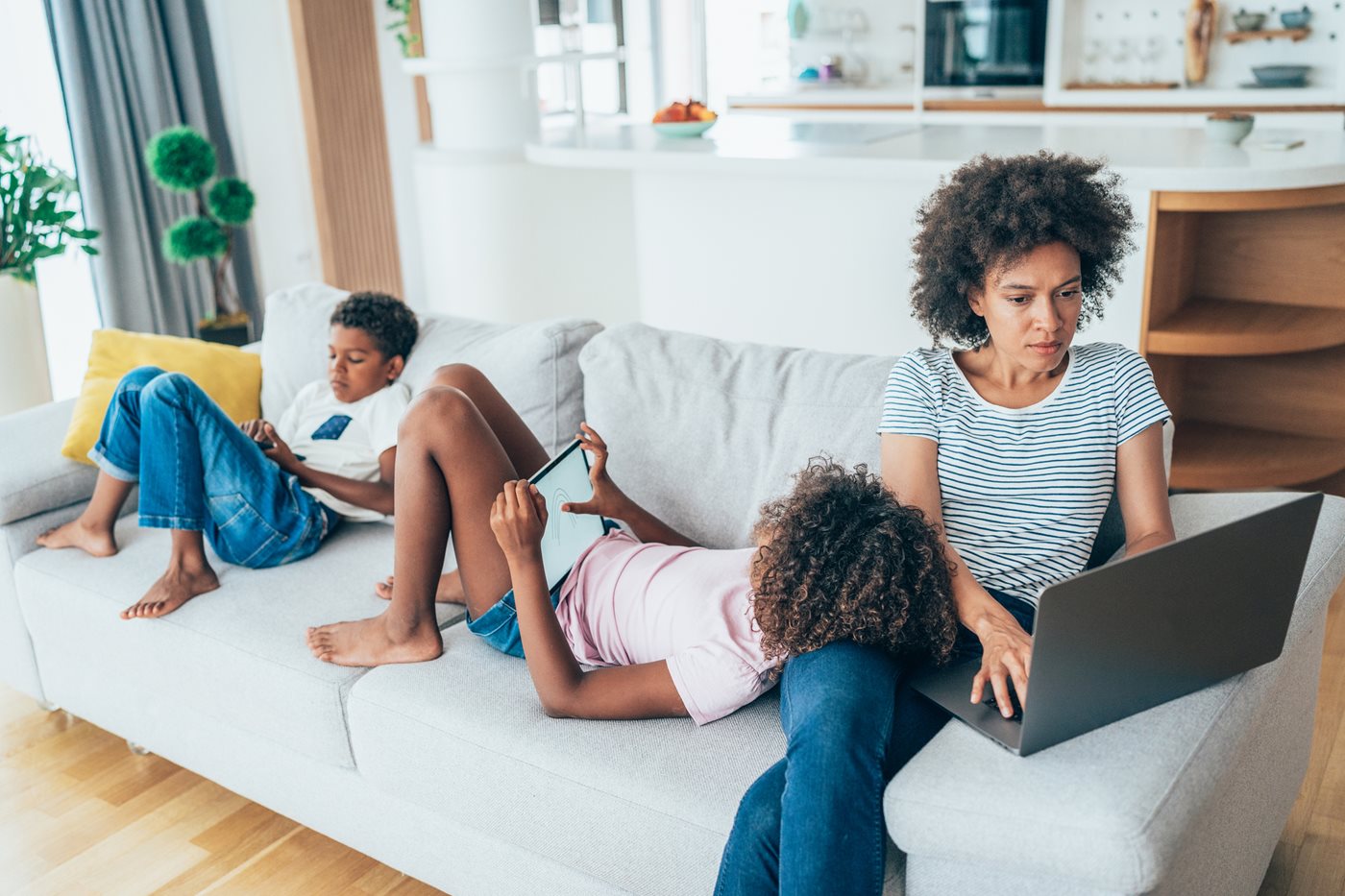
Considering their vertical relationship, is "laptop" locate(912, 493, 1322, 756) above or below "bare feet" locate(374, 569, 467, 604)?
above

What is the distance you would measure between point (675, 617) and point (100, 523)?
1.21 meters

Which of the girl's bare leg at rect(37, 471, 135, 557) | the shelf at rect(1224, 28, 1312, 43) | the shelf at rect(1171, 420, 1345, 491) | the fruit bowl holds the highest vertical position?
the shelf at rect(1224, 28, 1312, 43)

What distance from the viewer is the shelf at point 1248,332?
2678 millimetres

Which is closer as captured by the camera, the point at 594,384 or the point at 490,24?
the point at 594,384

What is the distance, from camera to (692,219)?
3512 mm

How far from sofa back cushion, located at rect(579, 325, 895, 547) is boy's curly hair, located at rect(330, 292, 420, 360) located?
45cm

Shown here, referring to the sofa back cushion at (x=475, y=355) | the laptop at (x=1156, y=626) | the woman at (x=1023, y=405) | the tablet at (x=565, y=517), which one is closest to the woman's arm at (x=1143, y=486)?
the woman at (x=1023, y=405)

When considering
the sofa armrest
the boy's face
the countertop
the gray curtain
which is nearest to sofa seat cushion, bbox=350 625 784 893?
the boy's face

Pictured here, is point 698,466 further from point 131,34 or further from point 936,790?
point 131,34

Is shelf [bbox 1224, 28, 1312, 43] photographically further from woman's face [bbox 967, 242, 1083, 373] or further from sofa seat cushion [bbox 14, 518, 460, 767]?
sofa seat cushion [bbox 14, 518, 460, 767]

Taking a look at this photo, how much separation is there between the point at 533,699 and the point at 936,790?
24.9 inches

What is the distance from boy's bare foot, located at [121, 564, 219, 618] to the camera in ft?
6.42

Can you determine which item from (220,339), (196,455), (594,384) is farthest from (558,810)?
(220,339)

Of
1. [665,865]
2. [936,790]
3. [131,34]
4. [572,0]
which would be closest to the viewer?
[936,790]
